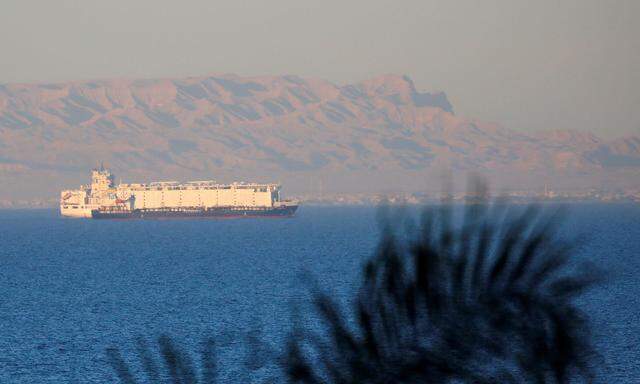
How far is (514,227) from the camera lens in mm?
3879

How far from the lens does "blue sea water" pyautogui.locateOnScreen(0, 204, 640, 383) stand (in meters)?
41.2

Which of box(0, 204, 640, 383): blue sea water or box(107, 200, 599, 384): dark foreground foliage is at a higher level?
box(107, 200, 599, 384): dark foreground foliage

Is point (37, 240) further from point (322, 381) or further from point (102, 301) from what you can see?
point (322, 381)

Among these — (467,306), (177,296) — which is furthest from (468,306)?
(177,296)

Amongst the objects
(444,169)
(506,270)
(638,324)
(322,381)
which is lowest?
(638,324)

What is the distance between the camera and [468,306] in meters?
3.86

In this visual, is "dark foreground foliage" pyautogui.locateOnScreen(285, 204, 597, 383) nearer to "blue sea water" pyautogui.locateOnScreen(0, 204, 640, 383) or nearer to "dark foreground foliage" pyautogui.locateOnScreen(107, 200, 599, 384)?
"dark foreground foliage" pyautogui.locateOnScreen(107, 200, 599, 384)

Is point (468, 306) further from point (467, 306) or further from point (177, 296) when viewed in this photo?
point (177, 296)

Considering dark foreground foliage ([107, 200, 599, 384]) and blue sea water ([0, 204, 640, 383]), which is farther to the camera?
blue sea water ([0, 204, 640, 383])

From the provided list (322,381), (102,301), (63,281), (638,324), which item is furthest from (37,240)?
(322,381)

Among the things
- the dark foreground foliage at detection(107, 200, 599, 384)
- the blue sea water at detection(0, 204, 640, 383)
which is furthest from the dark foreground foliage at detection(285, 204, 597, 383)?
the blue sea water at detection(0, 204, 640, 383)

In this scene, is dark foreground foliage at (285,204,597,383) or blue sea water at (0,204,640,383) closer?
dark foreground foliage at (285,204,597,383)

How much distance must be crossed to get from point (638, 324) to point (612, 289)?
21.4 meters

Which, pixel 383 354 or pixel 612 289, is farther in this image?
pixel 612 289
